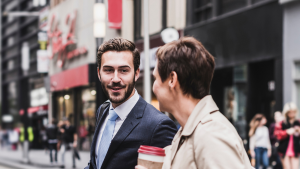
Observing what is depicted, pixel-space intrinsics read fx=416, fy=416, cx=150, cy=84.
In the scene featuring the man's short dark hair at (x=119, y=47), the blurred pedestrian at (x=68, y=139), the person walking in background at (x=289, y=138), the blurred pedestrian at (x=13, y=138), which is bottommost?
the blurred pedestrian at (x=13, y=138)

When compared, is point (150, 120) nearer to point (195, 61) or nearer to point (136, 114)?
point (136, 114)

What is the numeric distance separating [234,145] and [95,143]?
1.48 metres

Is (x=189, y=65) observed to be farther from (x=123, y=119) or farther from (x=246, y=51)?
(x=246, y=51)

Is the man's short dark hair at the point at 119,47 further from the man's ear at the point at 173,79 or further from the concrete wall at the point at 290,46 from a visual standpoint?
the concrete wall at the point at 290,46

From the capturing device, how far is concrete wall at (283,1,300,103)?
39.2ft

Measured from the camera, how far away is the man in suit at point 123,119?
2.53m

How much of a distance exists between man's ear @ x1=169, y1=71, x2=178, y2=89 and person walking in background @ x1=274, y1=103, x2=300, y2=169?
27.2ft

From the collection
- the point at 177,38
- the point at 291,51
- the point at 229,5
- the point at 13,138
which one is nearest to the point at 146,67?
the point at 177,38

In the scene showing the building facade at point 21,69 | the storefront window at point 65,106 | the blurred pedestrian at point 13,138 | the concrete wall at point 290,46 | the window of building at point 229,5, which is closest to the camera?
the concrete wall at point 290,46

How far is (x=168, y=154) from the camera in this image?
1.86 metres

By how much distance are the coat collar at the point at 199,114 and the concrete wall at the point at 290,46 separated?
10824mm

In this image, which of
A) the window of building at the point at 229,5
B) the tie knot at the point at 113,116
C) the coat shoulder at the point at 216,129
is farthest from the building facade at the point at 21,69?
the coat shoulder at the point at 216,129

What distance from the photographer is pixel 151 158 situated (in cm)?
177

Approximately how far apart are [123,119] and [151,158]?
0.96 metres
